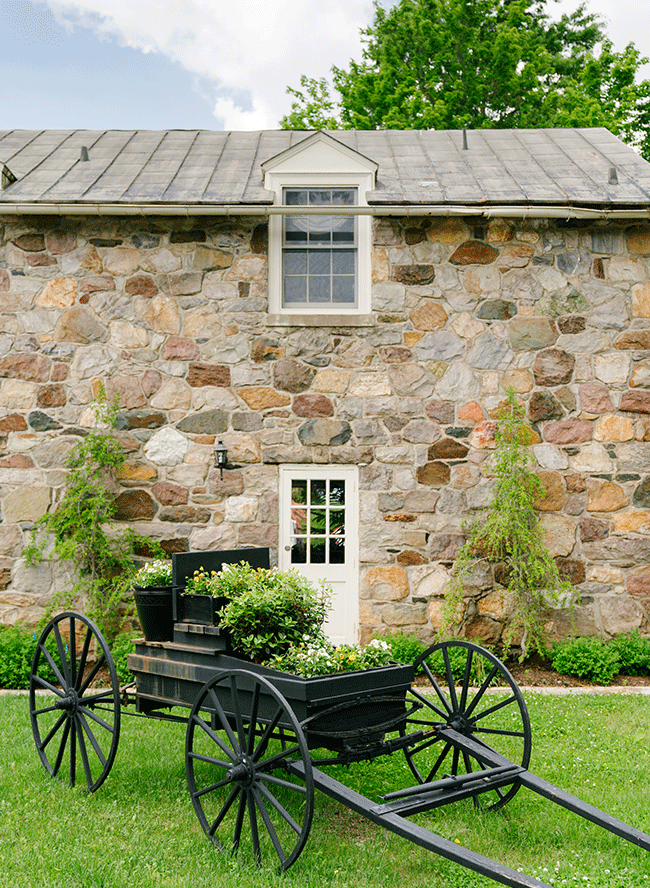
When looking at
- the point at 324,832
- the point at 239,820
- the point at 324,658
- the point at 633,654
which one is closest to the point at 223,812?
the point at 239,820

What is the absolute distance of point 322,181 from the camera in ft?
24.8

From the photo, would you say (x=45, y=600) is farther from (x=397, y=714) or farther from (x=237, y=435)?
(x=397, y=714)

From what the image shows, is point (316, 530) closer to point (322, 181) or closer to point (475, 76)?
point (322, 181)

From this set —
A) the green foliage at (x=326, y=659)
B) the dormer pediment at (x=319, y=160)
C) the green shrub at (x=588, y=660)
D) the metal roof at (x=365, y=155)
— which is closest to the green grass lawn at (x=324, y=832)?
the green foliage at (x=326, y=659)

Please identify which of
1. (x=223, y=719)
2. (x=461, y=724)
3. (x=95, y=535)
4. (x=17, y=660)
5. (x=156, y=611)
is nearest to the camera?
(x=223, y=719)

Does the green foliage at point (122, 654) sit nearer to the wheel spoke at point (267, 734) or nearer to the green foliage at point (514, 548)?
the green foliage at point (514, 548)

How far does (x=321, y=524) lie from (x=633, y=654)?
317 centimetres

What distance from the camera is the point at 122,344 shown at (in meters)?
7.39

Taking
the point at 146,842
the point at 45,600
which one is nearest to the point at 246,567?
the point at 146,842

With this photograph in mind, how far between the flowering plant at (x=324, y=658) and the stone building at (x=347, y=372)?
333 centimetres

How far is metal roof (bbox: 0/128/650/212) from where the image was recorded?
7.25m

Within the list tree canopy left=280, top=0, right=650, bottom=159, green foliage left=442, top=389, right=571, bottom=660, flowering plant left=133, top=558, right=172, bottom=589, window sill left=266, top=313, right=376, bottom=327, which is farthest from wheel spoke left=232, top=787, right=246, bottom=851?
tree canopy left=280, top=0, right=650, bottom=159

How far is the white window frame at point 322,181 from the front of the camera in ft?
24.5

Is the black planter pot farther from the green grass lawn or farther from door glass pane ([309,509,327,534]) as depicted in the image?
door glass pane ([309,509,327,534])
